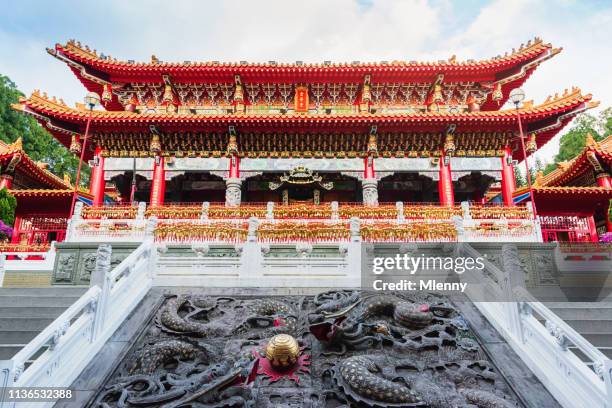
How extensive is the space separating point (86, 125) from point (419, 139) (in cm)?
1283

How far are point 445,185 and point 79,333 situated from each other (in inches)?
496

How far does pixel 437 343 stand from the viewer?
472 cm

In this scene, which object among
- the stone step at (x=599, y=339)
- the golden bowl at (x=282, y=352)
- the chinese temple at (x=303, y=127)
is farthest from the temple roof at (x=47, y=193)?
the stone step at (x=599, y=339)

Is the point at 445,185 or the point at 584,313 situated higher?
the point at 445,185

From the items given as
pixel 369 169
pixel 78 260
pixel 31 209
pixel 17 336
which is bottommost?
pixel 17 336

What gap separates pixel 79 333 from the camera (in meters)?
4.37

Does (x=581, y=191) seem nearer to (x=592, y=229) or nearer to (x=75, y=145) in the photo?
(x=592, y=229)

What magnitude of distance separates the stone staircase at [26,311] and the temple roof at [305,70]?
34.3ft

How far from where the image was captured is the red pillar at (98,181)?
13089mm

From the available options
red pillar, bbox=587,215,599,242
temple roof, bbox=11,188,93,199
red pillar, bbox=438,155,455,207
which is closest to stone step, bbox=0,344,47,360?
temple roof, bbox=11,188,93,199

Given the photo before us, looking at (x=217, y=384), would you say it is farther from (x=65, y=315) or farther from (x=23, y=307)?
(x=23, y=307)

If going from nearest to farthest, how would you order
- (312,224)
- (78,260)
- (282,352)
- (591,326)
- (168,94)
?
(282,352), (591,326), (78,260), (312,224), (168,94)

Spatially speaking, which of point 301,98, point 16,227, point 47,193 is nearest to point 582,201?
point 301,98

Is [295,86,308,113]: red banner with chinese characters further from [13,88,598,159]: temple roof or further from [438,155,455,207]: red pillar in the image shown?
[438,155,455,207]: red pillar
